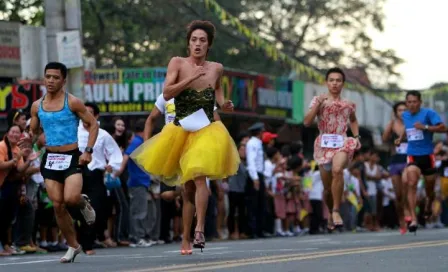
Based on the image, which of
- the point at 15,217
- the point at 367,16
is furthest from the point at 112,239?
the point at 367,16

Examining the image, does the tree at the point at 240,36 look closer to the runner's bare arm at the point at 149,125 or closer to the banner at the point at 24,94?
the banner at the point at 24,94

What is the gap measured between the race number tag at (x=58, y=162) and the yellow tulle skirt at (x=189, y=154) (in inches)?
25.9

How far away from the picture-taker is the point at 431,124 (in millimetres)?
20719

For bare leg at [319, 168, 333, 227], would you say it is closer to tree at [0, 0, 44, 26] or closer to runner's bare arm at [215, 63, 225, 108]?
runner's bare arm at [215, 63, 225, 108]

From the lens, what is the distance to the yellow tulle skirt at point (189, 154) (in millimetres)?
13843

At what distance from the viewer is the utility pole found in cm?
2194

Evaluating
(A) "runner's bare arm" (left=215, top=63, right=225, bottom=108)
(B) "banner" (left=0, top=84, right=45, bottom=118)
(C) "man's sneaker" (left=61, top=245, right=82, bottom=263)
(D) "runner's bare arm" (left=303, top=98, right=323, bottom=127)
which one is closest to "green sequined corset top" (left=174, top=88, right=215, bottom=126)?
(A) "runner's bare arm" (left=215, top=63, right=225, bottom=108)

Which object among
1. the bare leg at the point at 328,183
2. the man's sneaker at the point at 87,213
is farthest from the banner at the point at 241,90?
the man's sneaker at the point at 87,213

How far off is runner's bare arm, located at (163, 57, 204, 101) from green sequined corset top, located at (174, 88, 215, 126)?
0.38 ft

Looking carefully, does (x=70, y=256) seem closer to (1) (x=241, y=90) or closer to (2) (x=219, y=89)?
(2) (x=219, y=89)

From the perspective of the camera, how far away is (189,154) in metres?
14.0

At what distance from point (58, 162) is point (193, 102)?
1440 mm

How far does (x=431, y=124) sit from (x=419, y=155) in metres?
0.47

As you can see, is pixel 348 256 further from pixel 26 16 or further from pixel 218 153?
pixel 26 16
